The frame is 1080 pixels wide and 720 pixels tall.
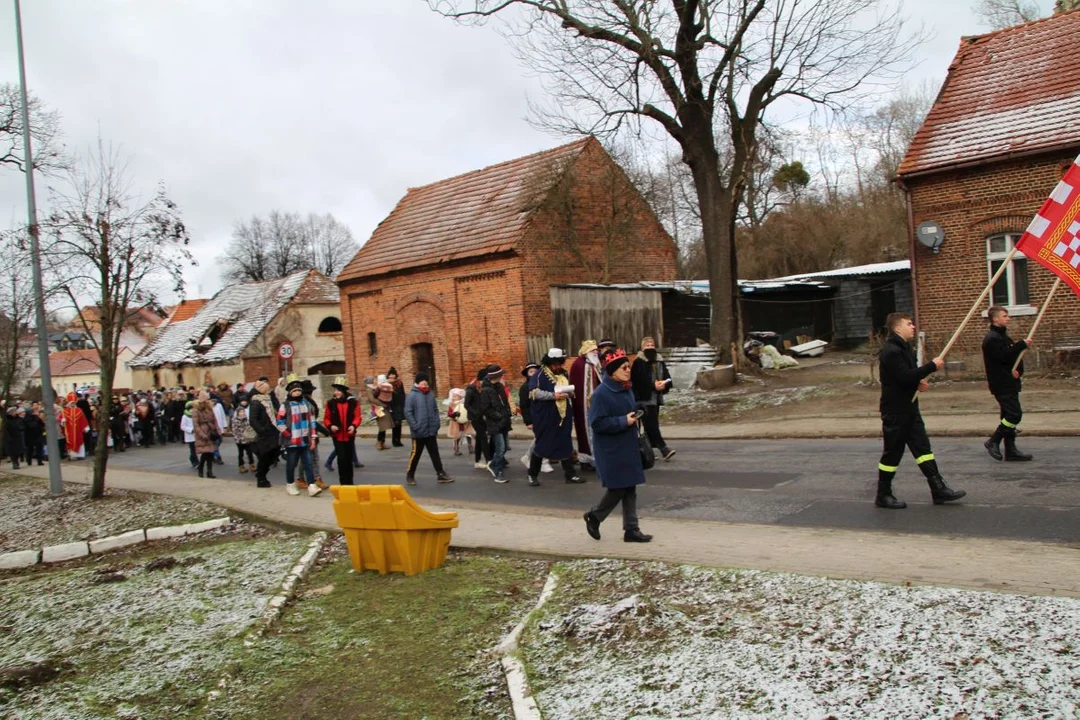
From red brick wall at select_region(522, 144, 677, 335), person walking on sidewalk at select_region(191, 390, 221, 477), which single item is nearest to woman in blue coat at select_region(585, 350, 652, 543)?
person walking on sidewalk at select_region(191, 390, 221, 477)

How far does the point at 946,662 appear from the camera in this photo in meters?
4.34

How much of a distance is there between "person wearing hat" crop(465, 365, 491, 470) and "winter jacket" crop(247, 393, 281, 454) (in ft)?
10.7

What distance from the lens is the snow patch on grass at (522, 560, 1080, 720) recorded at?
4.09 m

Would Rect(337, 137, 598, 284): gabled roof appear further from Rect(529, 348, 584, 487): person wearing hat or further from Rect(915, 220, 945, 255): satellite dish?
Rect(529, 348, 584, 487): person wearing hat

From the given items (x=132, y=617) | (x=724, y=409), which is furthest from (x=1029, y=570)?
(x=724, y=409)

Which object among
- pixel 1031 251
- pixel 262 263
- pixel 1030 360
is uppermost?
pixel 262 263

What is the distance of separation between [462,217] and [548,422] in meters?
20.3

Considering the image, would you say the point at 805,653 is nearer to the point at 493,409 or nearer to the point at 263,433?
the point at 493,409

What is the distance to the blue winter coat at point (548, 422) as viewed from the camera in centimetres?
1180

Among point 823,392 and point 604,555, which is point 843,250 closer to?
point 823,392

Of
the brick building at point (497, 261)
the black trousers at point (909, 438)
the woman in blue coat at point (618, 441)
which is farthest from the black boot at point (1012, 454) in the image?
the brick building at point (497, 261)

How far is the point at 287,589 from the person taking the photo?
735 centimetres

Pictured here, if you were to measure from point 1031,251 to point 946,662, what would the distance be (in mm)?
6392

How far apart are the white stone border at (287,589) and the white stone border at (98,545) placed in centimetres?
240
